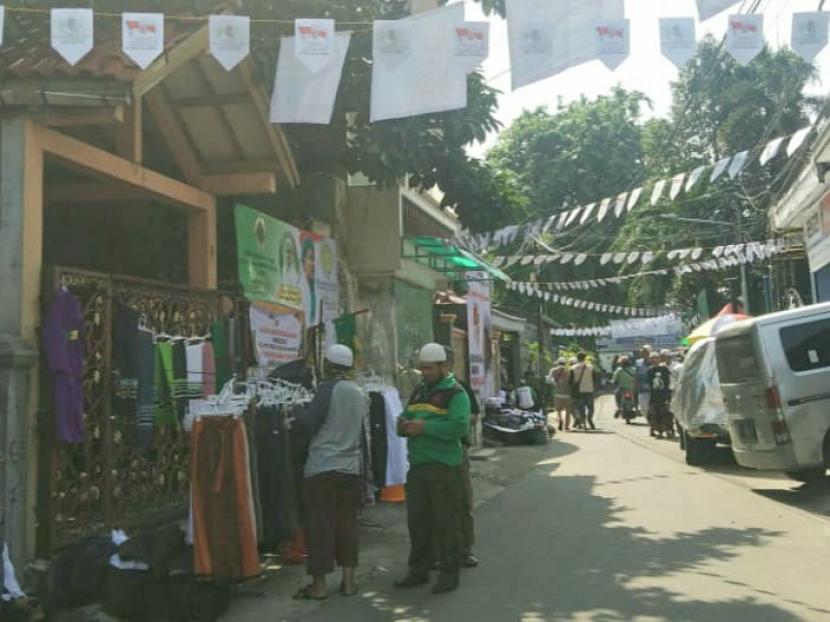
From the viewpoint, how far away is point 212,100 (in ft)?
27.2

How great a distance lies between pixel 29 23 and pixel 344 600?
5.31m

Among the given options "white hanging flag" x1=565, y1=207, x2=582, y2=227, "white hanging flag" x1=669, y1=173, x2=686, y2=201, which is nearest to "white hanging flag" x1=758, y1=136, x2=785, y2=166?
"white hanging flag" x1=669, y1=173, x2=686, y2=201

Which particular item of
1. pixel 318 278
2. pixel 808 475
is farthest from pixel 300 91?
pixel 808 475

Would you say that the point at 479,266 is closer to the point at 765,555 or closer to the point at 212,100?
the point at 212,100

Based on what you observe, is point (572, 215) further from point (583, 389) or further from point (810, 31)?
point (810, 31)

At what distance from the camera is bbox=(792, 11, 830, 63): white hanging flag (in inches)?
258

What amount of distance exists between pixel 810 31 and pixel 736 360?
15.2 ft

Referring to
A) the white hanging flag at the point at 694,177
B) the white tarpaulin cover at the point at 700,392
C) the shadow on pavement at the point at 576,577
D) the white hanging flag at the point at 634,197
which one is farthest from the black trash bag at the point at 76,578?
the white hanging flag at the point at 634,197

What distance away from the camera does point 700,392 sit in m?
12.6

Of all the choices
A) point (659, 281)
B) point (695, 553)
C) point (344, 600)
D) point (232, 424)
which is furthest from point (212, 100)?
point (659, 281)

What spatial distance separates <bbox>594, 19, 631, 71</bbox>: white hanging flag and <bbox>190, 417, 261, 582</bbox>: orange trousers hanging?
161 inches

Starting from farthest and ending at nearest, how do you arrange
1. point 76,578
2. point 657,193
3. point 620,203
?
point 620,203, point 657,193, point 76,578

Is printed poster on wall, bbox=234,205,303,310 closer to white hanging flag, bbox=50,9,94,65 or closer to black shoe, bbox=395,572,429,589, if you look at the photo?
white hanging flag, bbox=50,9,94,65

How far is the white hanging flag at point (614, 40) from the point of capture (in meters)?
6.73
